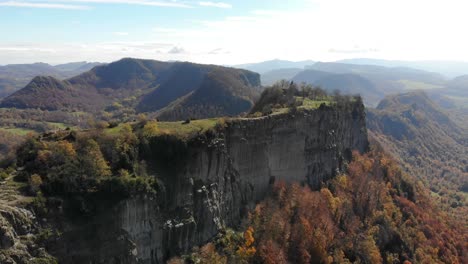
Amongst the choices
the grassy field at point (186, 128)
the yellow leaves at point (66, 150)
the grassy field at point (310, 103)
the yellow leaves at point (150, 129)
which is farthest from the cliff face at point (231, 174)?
the yellow leaves at point (66, 150)

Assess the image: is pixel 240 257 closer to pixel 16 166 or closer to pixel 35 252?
pixel 35 252

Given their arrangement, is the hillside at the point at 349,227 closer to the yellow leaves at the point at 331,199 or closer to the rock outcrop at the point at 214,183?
the yellow leaves at the point at 331,199

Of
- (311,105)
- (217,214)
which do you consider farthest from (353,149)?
(217,214)

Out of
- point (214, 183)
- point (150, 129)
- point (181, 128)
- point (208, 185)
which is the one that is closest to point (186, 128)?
point (181, 128)

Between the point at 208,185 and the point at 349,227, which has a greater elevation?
the point at 208,185

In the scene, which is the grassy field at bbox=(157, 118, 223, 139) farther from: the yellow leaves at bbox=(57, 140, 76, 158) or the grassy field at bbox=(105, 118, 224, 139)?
the yellow leaves at bbox=(57, 140, 76, 158)

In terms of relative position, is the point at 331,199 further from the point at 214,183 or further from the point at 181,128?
the point at 181,128
